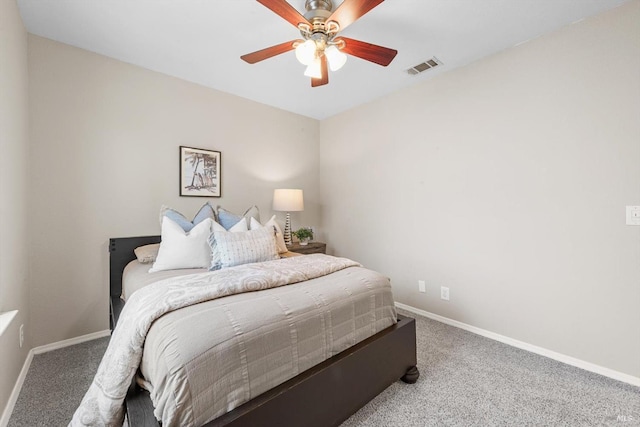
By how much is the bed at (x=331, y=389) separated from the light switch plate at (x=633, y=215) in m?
1.60

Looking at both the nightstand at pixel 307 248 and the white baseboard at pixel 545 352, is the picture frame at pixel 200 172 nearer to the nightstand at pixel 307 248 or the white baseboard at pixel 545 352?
the nightstand at pixel 307 248

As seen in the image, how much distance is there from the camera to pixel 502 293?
2.41 metres

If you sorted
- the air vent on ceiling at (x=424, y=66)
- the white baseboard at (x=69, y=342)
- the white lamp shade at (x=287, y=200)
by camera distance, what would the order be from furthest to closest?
Result: the white lamp shade at (x=287, y=200) < the air vent on ceiling at (x=424, y=66) < the white baseboard at (x=69, y=342)

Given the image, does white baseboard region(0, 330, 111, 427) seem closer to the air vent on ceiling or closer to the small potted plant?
the small potted plant

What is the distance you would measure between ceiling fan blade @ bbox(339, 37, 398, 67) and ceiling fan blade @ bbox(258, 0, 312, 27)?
299 millimetres

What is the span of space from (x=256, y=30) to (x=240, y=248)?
1.70m

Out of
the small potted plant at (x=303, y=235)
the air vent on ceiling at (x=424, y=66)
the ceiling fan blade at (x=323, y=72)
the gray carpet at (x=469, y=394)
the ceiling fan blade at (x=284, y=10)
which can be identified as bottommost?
the gray carpet at (x=469, y=394)

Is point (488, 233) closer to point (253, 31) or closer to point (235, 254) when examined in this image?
point (235, 254)

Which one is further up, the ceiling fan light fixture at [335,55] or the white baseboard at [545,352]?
the ceiling fan light fixture at [335,55]

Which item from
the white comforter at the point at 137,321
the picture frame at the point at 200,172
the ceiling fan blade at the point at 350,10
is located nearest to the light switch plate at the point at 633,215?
the ceiling fan blade at the point at 350,10

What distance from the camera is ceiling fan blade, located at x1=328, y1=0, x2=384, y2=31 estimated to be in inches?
58.4

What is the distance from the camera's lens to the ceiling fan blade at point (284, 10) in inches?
58.9

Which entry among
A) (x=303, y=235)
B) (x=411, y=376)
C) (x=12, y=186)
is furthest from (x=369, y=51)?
(x=12, y=186)

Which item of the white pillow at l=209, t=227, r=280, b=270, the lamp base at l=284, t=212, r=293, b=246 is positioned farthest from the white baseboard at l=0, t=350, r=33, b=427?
the lamp base at l=284, t=212, r=293, b=246
